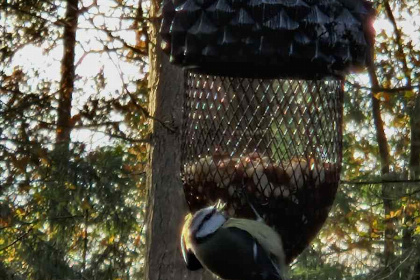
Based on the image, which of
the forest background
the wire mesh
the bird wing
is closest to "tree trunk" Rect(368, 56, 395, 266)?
the forest background

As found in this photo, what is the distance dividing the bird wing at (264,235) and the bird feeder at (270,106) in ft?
0.46

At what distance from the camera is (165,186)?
544 cm

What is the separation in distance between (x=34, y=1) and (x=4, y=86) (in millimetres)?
797

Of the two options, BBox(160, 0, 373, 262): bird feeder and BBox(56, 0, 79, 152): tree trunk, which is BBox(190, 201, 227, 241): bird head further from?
BBox(56, 0, 79, 152): tree trunk

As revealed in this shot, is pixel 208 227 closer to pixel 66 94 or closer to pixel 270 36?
pixel 270 36

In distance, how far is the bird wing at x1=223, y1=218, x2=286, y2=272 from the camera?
235 cm

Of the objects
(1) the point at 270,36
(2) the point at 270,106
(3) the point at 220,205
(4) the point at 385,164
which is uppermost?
(4) the point at 385,164

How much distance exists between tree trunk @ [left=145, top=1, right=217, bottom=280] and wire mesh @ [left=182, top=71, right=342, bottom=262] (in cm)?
261

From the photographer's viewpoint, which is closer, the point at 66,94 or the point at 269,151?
the point at 269,151

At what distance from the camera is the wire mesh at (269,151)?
102 inches

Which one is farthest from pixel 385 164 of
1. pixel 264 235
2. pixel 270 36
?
pixel 270 36

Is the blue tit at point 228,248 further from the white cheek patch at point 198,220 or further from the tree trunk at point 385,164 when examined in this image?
the tree trunk at point 385,164

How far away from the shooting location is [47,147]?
7957 mm

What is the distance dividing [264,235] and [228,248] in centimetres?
14
